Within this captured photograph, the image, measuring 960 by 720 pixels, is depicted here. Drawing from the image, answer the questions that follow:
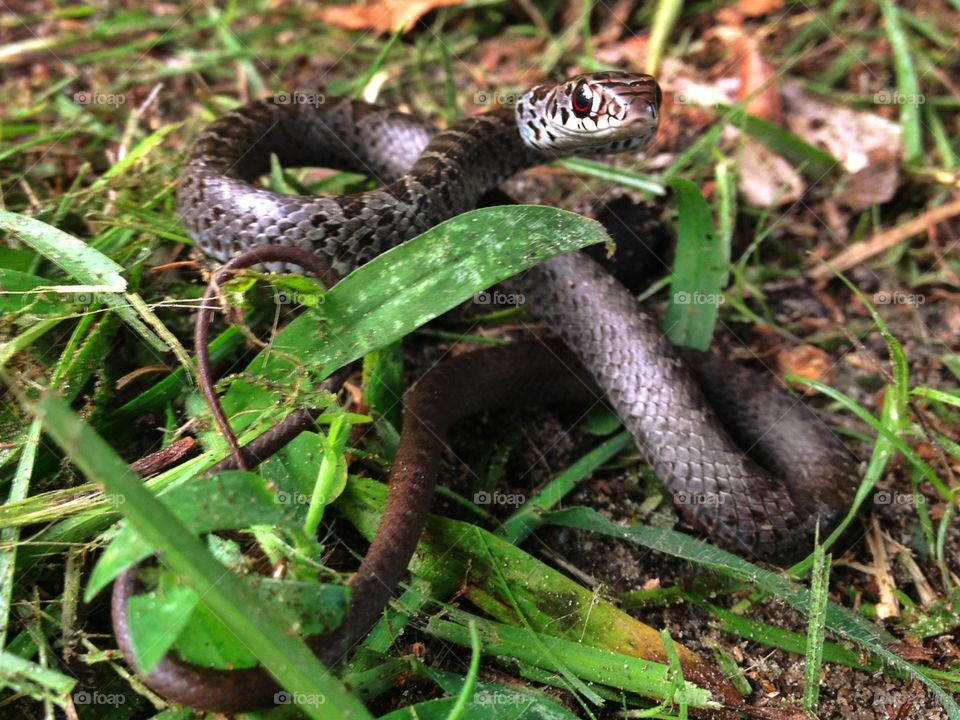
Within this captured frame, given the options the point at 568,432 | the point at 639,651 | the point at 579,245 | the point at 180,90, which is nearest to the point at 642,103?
the point at 579,245

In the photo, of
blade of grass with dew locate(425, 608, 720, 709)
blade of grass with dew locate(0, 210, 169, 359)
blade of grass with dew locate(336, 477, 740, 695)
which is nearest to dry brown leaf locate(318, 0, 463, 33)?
blade of grass with dew locate(0, 210, 169, 359)

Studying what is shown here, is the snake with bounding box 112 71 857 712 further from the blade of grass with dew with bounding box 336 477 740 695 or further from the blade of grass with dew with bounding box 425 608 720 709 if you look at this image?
the blade of grass with dew with bounding box 425 608 720 709

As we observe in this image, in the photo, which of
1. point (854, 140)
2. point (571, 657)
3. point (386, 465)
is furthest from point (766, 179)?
point (571, 657)

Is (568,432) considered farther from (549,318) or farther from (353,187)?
(353,187)

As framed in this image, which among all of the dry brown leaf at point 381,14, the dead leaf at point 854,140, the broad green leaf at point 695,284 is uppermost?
the dry brown leaf at point 381,14

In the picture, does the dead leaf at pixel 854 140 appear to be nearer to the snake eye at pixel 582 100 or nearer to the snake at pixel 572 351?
the snake at pixel 572 351

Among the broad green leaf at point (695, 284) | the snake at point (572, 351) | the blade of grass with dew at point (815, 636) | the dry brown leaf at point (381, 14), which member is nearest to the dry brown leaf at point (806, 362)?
the snake at point (572, 351)
